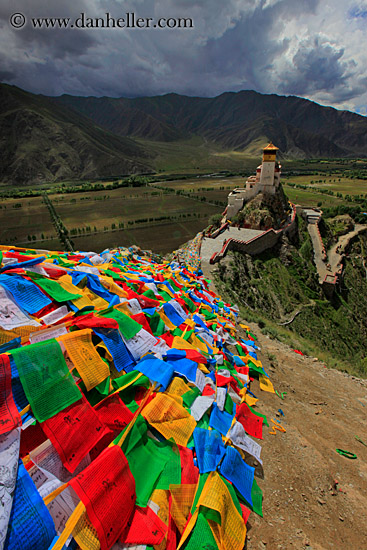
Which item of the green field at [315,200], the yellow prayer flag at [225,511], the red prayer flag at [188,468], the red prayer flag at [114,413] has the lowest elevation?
the yellow prayer flag at [225,511]

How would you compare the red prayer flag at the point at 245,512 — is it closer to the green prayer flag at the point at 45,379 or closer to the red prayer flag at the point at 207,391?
the red prayer flag at the point at 207,391

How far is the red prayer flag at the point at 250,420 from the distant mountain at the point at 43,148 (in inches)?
4469

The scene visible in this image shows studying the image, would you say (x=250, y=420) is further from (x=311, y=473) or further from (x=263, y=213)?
(x=263, y=213)

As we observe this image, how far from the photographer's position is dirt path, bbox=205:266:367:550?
3201 mm

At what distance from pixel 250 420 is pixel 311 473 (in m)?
1.09

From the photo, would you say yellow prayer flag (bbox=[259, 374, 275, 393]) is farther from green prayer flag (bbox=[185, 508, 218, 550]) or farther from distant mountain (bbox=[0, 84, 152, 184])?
distant mountain (bbox=[0, 84, 152, 184])

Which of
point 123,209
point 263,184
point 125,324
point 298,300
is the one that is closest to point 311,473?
point 125,324

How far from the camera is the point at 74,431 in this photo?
2984 millimetres

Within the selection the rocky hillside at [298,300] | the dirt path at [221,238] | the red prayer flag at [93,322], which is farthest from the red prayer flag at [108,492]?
the dirt path at [221,238]

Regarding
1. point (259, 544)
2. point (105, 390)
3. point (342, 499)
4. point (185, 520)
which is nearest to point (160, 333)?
point (105, 390)

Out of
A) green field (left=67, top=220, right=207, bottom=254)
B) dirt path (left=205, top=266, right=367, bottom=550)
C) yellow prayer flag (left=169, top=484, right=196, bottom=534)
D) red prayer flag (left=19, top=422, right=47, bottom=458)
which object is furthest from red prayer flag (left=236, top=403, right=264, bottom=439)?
green field (left=67, top=220, right=207, bottom=254)

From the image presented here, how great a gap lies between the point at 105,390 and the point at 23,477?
1.21 meters

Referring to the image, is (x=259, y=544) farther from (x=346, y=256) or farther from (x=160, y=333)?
(x=346, y=256)

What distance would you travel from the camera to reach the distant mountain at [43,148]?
98.8 metres
